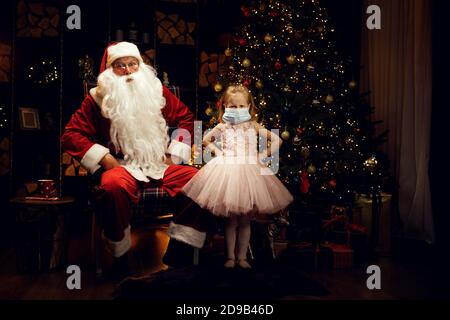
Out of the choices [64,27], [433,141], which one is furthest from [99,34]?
[433,141]

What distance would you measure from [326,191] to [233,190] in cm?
124

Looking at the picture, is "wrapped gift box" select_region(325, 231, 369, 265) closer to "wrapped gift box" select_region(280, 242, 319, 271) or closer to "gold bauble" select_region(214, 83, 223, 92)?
"wrapped gift box" select_region(280, 242, 319, 271)

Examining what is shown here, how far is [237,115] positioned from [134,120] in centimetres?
74

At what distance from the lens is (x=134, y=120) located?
323 cm

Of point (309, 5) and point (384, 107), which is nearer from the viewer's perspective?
point (309, 5)

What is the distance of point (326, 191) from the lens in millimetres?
3732

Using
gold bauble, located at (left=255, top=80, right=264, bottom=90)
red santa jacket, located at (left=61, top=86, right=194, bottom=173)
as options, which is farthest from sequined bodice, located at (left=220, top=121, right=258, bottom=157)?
gold bauble, located at (left=255, top=80, right=264, bottom=90)

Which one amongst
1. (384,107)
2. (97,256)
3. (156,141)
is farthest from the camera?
(384,107)

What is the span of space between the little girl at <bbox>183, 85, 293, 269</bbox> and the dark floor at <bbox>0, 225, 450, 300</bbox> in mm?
547

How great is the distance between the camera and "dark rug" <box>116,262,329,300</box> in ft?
8.35

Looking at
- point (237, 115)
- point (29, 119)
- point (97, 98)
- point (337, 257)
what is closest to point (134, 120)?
point (97, 98)

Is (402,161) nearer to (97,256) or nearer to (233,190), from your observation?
(233,190)

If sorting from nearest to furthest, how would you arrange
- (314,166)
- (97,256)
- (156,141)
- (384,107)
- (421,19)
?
(97,256), (156,141), (314,166), (421,19), (384,107)

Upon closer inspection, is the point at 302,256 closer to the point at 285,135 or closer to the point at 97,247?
the point at 285,135
